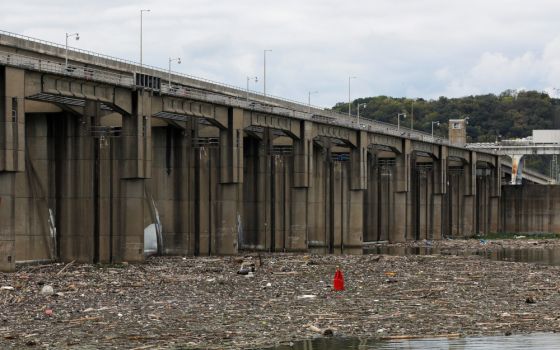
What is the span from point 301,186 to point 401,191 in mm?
27741

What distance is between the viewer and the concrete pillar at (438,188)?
128125 millimetres

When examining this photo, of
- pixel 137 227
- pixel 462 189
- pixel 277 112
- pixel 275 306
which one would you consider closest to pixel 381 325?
pixel 275 306

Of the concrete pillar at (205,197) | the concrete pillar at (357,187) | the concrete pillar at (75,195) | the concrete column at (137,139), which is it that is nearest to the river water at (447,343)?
the concrete column at (137,139)

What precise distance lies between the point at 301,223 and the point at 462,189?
5820cm

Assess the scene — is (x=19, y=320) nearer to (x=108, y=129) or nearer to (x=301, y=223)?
(x=108, y=129)

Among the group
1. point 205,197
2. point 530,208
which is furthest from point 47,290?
point 530,208

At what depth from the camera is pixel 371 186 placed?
405 feet

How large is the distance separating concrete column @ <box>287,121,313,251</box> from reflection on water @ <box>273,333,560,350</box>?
58.4m

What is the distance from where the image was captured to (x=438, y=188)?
12788 centimetres

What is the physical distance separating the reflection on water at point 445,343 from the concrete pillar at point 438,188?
96229 mm

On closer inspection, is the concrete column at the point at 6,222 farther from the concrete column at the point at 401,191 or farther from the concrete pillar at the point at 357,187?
the concrete column at the point at 401,191

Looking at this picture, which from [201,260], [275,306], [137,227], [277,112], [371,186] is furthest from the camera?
[371,186]

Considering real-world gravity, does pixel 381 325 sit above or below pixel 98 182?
below

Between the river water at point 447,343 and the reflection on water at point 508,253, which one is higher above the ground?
the river water at point 447,343
